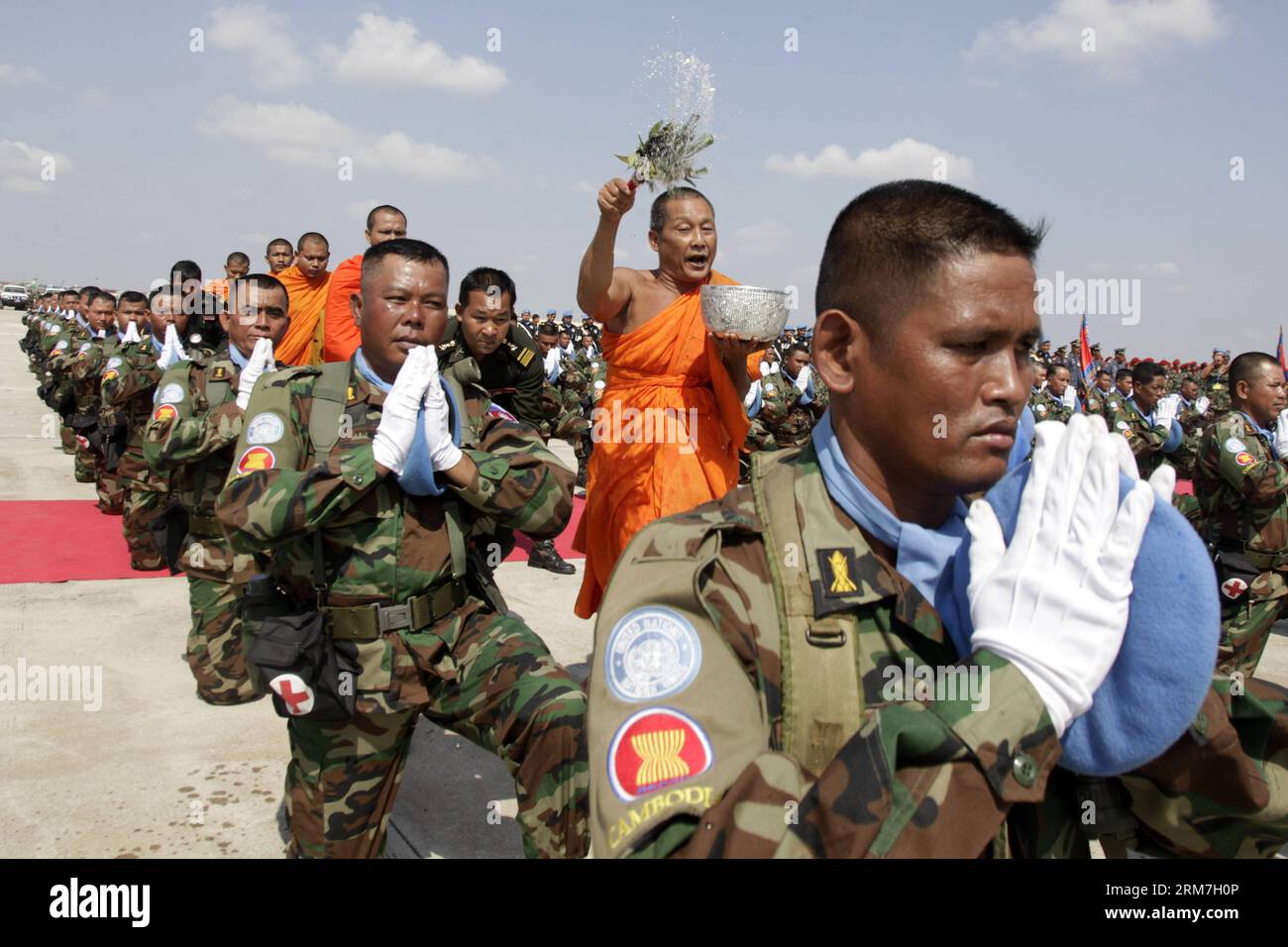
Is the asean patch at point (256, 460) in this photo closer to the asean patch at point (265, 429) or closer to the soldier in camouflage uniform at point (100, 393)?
the asean patch at point (265, 429)

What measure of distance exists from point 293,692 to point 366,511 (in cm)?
60

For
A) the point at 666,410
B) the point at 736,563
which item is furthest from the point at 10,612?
→ the point at 736,563

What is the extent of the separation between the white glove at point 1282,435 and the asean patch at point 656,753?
608 cm

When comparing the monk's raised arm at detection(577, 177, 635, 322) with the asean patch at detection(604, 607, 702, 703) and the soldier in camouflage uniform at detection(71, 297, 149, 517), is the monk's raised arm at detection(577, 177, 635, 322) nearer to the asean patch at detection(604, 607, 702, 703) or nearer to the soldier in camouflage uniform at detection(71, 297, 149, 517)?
the asean patch at detection(604, 607, 702, 703)

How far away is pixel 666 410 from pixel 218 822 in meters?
2.57

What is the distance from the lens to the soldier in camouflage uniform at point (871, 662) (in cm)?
112

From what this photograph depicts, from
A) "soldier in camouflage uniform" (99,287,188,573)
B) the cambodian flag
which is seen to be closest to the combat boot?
"soldier in camouflage uniform" (99,287,188,573)

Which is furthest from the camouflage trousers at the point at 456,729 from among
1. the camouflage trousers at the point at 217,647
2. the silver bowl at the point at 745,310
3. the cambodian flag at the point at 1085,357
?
the cambodian flag at the point at 1085,357

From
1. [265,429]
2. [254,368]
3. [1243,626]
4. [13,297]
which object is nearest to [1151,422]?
[1243,626]

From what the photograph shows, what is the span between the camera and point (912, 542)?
4.65 feet

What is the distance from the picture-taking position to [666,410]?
13.9 ft

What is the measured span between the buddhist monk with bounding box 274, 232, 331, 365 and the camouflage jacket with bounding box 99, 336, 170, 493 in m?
0.99

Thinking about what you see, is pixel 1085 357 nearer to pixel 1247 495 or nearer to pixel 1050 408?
pixel 1050 408
